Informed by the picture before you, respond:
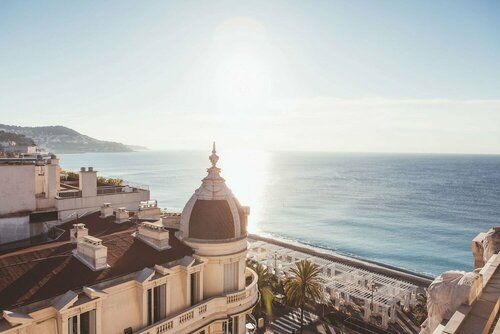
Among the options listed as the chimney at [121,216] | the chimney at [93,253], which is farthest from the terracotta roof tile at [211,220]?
the chimney at [121,216]

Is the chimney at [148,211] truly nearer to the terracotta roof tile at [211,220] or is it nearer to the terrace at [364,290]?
the terracotta roof tile at [211,220]

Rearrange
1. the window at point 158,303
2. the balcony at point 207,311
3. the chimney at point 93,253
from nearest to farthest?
1. the chimney at point 93,253
2. the balcony at point 207,311
3. the window at point 158,303

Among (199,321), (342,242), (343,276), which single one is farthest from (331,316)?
(342,242)

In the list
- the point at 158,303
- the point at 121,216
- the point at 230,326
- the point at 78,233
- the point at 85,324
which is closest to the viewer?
the point at 85,324

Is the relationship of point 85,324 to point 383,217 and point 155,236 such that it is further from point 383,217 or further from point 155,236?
point 383,217

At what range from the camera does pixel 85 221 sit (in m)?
29.2

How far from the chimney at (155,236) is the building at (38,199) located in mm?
9766

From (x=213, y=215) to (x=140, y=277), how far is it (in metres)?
6.66

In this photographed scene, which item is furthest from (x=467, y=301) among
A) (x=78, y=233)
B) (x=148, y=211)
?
(x=148, y=211)

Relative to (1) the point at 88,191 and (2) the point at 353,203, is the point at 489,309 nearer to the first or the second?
(1) the point at 88,191

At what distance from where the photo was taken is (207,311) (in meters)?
22.4

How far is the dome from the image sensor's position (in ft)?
→ 78.2

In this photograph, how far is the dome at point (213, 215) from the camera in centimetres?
2384

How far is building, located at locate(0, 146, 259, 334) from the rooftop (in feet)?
0.14
